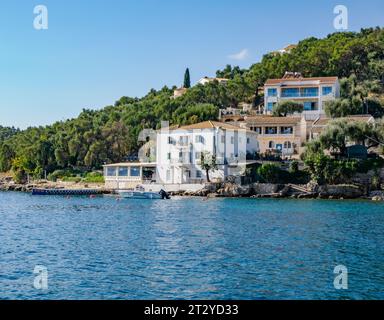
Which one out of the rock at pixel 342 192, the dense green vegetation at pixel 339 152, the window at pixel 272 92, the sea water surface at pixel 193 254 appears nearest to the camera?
the sea water surface at pixel 193 254

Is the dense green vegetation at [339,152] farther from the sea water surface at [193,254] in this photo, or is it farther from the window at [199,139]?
the sea water surface at [193,254]

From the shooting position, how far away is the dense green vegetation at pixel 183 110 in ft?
292

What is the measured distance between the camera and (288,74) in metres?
95.2

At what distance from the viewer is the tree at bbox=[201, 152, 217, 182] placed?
221 ft

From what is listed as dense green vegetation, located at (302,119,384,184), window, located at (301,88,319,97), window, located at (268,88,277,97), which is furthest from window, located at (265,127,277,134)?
window, located at (268,88,277,97)

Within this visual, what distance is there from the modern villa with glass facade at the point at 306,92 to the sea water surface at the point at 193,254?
143ft

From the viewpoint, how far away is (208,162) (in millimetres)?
67625

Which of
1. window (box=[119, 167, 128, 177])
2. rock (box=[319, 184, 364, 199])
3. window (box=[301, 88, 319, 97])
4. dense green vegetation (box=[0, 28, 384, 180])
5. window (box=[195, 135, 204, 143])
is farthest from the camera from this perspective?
dense green vegetation (box=[0, 28, 384, 180])

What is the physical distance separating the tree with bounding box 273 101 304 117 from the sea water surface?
40686 millimetres

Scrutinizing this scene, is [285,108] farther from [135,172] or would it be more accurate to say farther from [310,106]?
[135,172]

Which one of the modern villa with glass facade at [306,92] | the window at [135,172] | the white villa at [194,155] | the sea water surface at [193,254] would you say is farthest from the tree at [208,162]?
the sea water surface at [193,254]

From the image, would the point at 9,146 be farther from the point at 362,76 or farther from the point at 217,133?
the point at 362,76

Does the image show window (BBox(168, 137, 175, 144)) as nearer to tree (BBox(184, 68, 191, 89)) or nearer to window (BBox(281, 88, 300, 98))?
window (BBox(281, 88, 300, 98))
